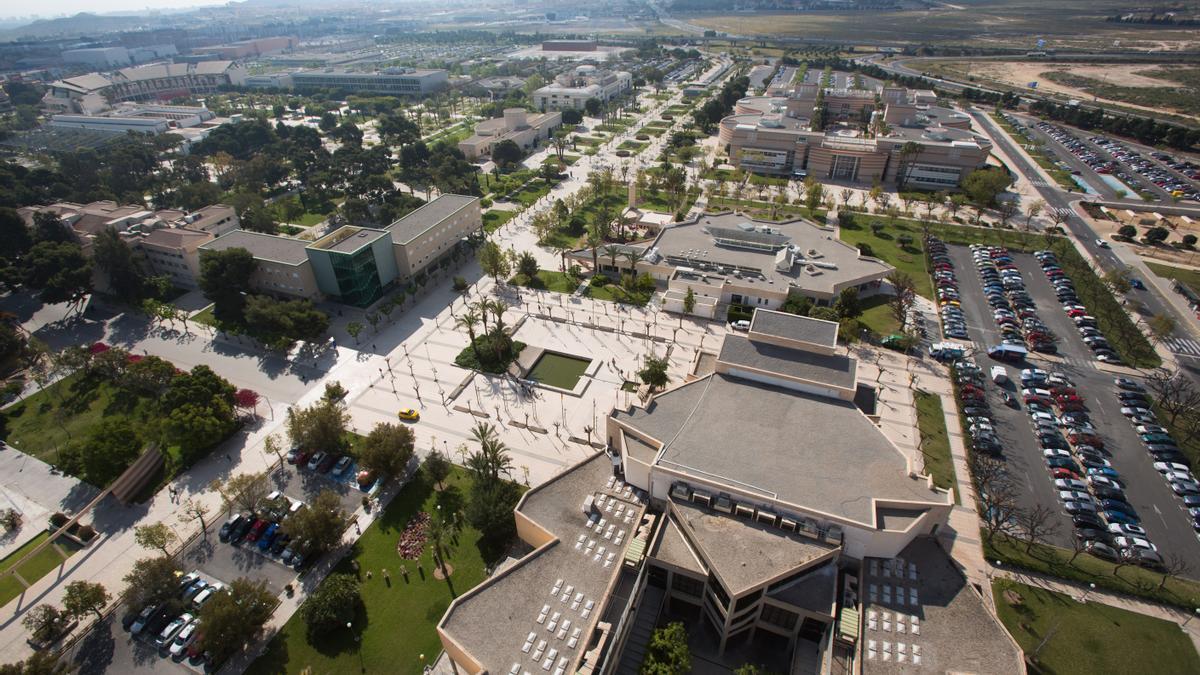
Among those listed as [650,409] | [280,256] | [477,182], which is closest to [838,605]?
[650,409]

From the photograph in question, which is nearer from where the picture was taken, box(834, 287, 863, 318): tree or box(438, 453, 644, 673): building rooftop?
box(438, 453, 644, 673): building rooftop

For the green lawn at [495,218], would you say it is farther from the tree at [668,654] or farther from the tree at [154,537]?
the tree at [668,654]

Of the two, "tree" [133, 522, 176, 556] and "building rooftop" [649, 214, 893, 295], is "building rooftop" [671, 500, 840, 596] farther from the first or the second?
"building rooftop" [649, 214, 893, 295]

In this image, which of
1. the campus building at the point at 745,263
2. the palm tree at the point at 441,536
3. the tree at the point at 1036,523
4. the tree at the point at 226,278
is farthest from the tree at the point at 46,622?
the tree at the point at 1036,523

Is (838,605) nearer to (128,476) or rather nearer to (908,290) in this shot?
(908,290)

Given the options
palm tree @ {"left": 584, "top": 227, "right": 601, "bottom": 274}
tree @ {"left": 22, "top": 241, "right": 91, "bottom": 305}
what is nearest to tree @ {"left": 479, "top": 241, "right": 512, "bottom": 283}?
→ palm tree @ {"left": 584, "top": 227, "right": 601, "bottom": 274}

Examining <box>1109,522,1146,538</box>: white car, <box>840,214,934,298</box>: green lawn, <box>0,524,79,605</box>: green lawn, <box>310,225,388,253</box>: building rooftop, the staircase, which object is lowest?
the staircase
